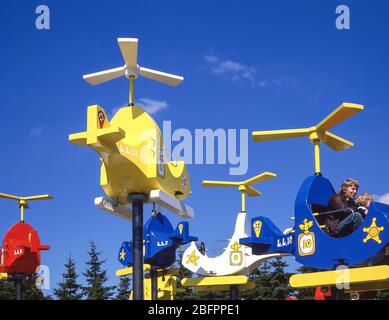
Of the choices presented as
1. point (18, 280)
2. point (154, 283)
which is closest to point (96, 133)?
point (154, 283)

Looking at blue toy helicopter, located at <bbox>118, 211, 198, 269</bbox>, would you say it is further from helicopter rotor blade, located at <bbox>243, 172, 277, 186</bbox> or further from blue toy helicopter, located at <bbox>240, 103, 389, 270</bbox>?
blue toy helicopter, located at <bbox>240, 103, 389, 270</bbox>

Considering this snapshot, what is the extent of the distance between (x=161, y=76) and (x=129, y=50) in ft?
2.40

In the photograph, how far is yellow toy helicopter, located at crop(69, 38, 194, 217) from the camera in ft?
27.8

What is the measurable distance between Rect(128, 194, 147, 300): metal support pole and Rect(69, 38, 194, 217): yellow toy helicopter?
0.43 ft

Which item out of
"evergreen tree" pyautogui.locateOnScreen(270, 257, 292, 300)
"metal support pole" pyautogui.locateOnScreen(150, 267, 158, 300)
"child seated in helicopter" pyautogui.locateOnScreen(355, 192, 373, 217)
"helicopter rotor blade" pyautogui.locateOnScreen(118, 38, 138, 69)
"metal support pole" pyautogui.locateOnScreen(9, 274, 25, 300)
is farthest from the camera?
"evergreen tree" pyautogui.locateOnScreen(270, 257, 292, 300)

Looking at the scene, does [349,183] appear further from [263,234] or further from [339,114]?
[263,234]

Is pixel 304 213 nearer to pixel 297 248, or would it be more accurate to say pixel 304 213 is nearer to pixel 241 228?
pixel 297 248

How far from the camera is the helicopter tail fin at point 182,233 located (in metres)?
11.7

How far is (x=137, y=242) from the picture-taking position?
30.9 ft

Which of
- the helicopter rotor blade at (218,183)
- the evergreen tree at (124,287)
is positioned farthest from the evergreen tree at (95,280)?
the helicopter rotor blade at (218,183)

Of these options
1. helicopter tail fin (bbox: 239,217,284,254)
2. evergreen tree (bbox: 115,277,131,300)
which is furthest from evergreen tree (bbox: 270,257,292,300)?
helicopter tail fin (bbox: 239,217,284,254)

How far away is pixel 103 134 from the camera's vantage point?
8.31 metres
